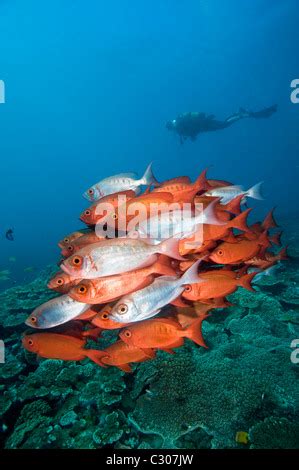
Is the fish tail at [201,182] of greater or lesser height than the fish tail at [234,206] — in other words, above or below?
above

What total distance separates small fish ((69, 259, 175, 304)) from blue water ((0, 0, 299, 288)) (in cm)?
3892

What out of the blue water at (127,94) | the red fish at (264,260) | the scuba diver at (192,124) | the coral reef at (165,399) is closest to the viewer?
the coral reef at (165,399)

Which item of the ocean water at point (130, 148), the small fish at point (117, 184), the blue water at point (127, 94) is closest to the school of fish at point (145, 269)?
the small fish at point (117, 184)

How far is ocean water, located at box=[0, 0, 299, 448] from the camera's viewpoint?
3949 mm

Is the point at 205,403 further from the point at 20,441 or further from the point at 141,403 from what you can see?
the point at 20,441

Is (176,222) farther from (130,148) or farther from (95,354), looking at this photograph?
(130,148)

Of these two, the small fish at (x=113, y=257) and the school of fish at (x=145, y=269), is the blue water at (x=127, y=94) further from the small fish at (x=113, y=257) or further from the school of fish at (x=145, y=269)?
the small fish at (x=113, y=257)

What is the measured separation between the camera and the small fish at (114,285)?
2.48 metres

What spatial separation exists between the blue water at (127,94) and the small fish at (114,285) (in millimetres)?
38922

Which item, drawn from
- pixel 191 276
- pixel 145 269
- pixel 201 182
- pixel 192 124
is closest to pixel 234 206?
pixel 201 182

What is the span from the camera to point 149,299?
2629mm

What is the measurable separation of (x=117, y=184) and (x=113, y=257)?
1.91 meters

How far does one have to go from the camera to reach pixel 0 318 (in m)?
6.92

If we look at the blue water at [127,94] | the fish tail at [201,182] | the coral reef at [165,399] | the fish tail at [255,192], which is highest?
the blue water at [127,94]
